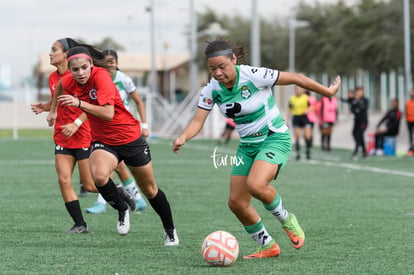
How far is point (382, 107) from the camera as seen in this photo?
1937 inches

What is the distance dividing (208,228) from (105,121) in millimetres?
2037

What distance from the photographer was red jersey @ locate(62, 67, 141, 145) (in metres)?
8.92

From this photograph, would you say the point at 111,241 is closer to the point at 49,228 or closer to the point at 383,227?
the point at 49,228

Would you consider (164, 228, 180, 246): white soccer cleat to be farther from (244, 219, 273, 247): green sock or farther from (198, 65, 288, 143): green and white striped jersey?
(198, 65, 288, 143): green and white striped jersey

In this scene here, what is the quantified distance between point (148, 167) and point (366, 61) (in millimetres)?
47471

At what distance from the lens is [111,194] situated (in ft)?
30.9

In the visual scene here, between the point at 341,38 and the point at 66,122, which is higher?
the point at 341,38

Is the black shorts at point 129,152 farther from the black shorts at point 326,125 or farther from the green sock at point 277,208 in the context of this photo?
the black shorts at point 326,125

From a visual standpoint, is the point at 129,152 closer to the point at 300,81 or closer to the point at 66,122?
the point at 66,122

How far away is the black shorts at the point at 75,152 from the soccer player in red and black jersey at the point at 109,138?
3.22 ft

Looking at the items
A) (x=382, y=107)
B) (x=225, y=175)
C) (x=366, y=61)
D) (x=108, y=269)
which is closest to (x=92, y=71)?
(x=108, y=269)

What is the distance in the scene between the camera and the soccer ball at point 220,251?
770 cm

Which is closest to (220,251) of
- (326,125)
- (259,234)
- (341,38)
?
(259,234)

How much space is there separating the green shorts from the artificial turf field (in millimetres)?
849
